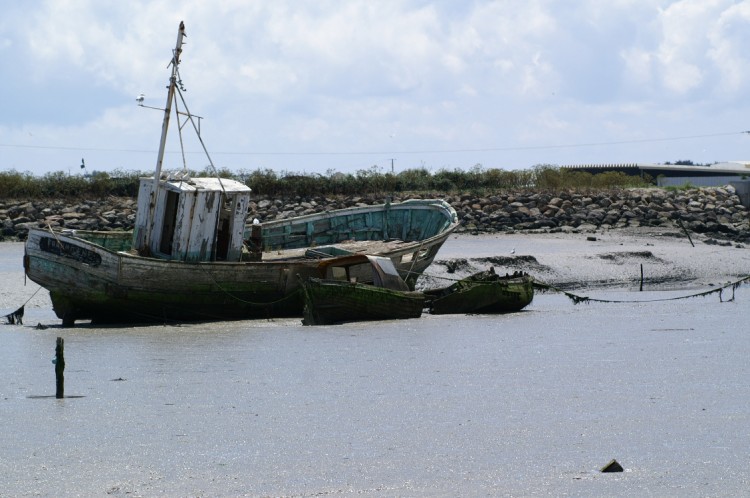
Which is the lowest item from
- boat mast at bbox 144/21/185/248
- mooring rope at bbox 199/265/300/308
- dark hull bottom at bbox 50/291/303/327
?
dark hull bottom at bbox 50/291/303/327

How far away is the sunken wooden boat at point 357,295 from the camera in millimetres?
18500

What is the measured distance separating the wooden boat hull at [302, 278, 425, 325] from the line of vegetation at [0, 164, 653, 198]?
26424 mm

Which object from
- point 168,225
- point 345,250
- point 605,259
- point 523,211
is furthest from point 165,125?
point 523,211

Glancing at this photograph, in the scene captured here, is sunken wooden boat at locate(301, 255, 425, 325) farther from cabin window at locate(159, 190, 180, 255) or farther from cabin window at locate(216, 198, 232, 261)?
cabin window at locate(159, 190, 180, 255)

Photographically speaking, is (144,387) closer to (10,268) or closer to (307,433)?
(307,433)

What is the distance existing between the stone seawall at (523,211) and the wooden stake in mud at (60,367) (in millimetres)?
27246

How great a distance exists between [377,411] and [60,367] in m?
3.44

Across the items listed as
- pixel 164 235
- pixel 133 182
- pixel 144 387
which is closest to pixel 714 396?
pixel 144 387

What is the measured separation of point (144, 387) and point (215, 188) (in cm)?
751

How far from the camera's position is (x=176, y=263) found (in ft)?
59.9

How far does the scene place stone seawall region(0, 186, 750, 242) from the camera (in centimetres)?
3962

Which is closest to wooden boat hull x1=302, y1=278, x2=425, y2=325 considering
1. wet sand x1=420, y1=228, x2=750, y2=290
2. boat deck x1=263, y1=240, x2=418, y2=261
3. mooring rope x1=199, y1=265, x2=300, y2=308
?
mooring rope x1=199, y1=265, x2=300, y2=308

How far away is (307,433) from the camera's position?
9953mm

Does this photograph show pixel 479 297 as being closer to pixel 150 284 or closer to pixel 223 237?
pixel 223 237
